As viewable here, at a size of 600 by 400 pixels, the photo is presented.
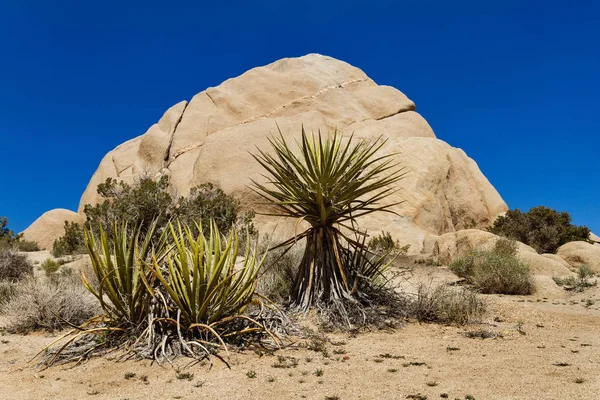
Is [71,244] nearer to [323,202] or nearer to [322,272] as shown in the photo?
[322,272]

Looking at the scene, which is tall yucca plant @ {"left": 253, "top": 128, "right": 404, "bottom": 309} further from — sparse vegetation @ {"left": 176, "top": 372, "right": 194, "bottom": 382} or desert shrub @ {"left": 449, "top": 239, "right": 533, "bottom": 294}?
desert shrub @ {"left": 449, "top": 239, "right": 533, "bottom": 294}

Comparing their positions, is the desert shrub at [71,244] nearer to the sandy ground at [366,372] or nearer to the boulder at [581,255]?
the sandy ground at [366,372]

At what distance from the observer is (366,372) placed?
502 centimetres

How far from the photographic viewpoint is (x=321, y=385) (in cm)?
460

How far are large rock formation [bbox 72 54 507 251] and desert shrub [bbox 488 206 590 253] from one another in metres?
2.11

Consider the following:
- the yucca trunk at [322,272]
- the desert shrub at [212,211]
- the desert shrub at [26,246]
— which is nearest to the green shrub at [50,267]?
the desert shrub at [212,211]

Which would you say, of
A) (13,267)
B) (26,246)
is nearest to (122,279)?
(13,267)

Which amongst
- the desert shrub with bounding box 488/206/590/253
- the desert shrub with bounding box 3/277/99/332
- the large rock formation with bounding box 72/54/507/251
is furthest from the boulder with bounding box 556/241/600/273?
the desert shrub with bounding box 3/277/99/332

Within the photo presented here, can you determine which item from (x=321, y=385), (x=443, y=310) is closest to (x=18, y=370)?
(x=321, y=385)

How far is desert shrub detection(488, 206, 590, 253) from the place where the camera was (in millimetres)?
19578

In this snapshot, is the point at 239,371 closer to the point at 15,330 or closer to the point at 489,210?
the point at 15,330

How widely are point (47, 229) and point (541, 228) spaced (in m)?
21.5

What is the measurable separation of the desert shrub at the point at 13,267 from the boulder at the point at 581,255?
15555 millimetres

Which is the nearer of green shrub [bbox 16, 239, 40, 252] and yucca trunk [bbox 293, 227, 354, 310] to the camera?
yucca trunk [bbox 293, 227, 354, 310]
